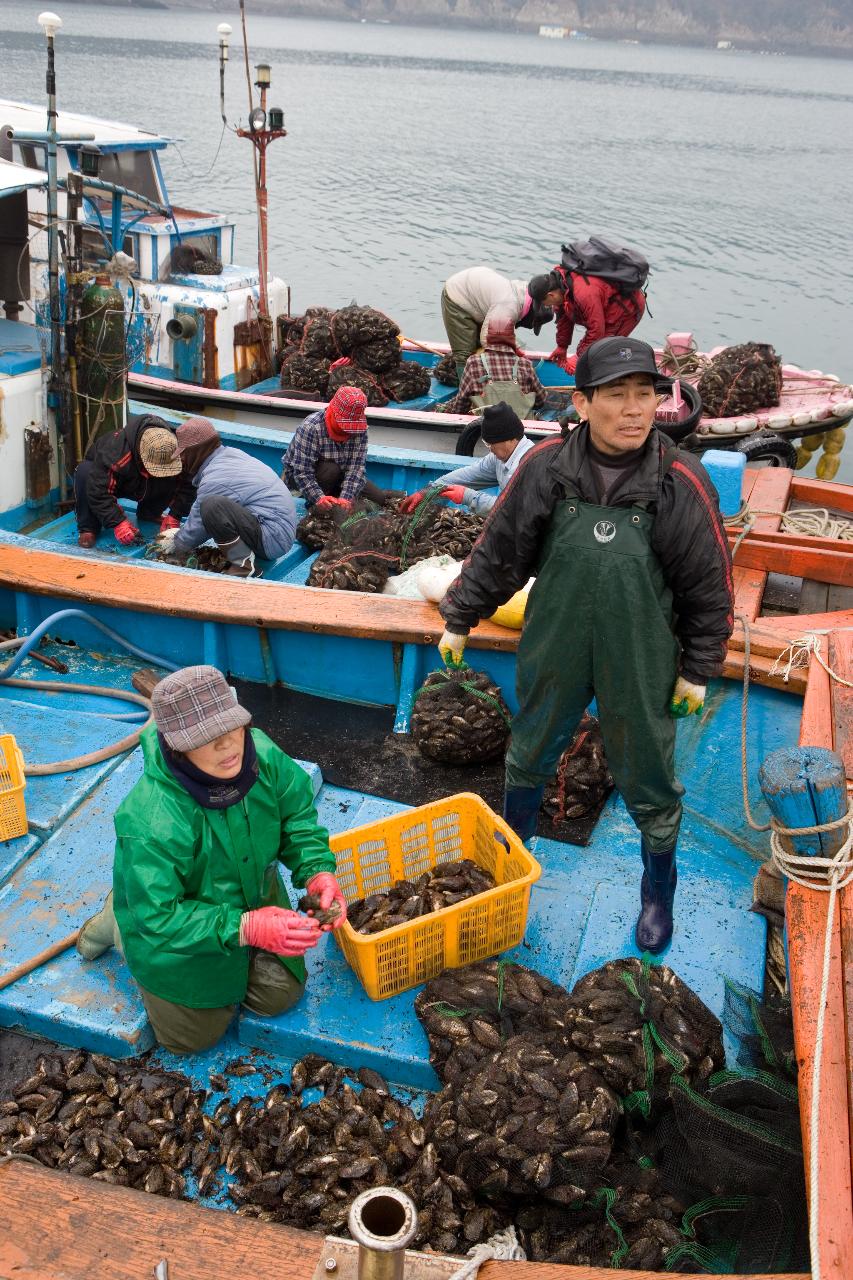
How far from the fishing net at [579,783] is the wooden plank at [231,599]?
686 millimetres

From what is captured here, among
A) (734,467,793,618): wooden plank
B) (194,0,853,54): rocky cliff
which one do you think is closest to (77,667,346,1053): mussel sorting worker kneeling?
(734,467,793,618): wooden plank

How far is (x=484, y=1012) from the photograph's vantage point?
3.37 meters

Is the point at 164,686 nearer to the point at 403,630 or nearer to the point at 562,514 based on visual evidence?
the point at 562,514

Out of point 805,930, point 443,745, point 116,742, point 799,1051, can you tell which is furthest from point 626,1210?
point 116,742

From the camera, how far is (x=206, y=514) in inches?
246

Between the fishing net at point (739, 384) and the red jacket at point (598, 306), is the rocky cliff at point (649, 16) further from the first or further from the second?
the red jacket at point (598, 306)

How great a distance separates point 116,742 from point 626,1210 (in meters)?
2.92

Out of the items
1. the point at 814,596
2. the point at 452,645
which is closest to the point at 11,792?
the point at 452,645

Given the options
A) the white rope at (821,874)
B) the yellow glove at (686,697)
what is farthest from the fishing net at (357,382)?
the white rope at (821,874)

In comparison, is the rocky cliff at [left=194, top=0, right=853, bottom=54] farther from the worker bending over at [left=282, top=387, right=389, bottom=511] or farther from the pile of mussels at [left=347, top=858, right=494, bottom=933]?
the pile of mussels at [left=347, top=858, right=494, bottom=933]

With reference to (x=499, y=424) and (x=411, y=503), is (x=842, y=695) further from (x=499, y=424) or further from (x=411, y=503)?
(x=411, y=503)

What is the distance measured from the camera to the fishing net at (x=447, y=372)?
11.3 m

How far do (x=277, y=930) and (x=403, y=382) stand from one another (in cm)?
837

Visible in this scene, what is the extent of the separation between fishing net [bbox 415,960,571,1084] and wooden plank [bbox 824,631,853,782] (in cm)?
140
